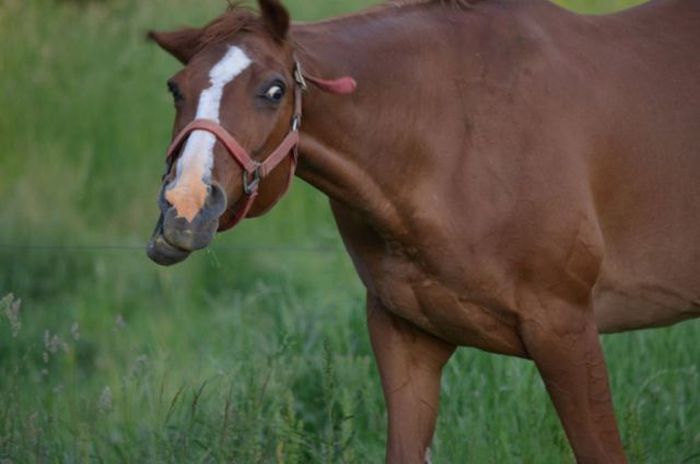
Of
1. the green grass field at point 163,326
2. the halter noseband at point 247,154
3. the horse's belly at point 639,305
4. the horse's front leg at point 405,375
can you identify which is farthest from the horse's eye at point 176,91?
the horse's belly at point 639,305

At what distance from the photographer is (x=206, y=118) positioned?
409cm

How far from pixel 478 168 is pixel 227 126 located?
856 mm

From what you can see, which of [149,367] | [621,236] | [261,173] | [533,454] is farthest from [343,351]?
[261,173]

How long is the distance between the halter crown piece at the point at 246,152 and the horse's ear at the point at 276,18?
9 cm

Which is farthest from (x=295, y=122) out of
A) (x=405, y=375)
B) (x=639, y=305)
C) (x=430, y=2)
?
(x=639, y=305)

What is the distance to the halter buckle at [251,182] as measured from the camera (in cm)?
417

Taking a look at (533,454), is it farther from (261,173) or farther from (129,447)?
(261,173)

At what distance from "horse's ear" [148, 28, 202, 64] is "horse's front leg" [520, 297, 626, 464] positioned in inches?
48.1

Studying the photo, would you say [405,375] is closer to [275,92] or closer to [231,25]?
[275,92]

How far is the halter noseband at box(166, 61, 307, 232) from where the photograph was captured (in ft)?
13.4

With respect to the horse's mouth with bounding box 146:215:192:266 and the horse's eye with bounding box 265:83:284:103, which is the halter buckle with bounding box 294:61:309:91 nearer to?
the horse's eye with bounding box 265:83:284:103

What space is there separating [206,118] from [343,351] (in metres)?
3.17

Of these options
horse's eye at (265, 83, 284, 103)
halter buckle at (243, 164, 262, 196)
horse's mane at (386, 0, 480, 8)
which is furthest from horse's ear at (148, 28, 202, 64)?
horse's mane at (386, 0, 480, 8)

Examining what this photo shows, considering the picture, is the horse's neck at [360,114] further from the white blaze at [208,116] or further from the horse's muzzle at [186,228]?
the horse's muzzle at [186,228]
